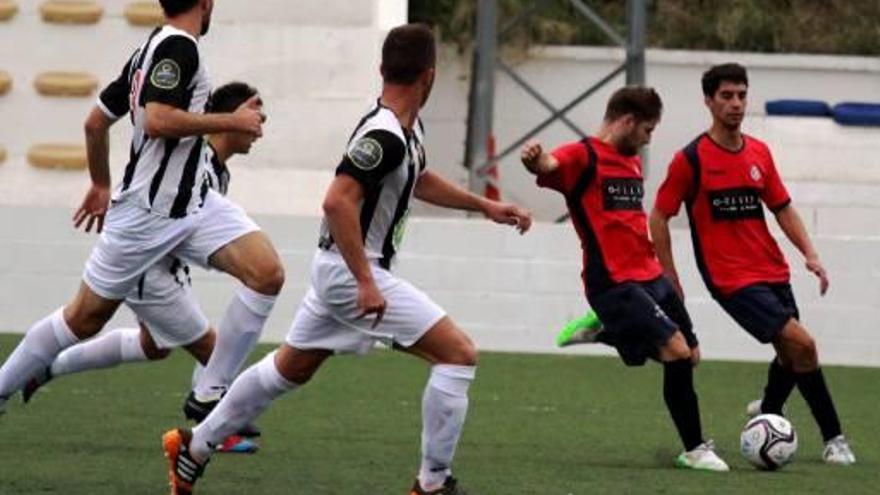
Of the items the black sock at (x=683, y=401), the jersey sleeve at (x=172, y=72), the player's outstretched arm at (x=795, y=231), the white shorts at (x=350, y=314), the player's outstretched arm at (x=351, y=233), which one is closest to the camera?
the player's outstretched arm at (x=351, y=233)

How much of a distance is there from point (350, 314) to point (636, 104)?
2656 millimetres

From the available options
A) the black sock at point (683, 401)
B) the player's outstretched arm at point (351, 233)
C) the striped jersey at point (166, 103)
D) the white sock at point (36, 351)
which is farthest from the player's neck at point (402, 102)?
the black sock at point (683, 401)

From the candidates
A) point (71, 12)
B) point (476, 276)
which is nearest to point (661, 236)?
point (476, 276)

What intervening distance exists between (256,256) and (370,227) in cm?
163

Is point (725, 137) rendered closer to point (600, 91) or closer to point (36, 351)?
point (36, 351)

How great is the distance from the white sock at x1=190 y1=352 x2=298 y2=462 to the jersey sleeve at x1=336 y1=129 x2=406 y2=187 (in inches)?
30.5

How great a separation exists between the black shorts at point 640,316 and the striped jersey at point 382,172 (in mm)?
2277

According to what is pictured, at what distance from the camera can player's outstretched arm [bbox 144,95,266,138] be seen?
8.62m

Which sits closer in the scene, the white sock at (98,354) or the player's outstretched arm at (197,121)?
the player's outstretched arm at (197,121)

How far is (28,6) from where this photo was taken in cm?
1750

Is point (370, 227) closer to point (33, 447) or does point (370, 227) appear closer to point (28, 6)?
point (33, 447)

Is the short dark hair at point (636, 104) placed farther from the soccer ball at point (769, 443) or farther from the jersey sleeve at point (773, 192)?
the soccer ball at point (769, 443)

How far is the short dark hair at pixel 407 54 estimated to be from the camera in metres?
8.20

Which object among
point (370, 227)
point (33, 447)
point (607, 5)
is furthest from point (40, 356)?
point (607, 5)
